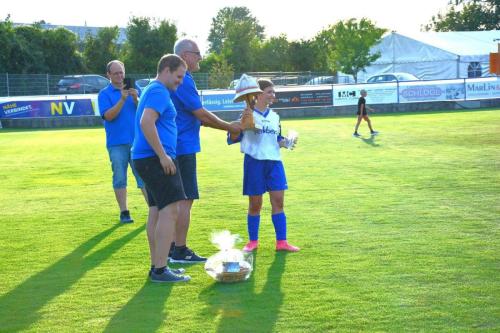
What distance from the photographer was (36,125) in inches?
1275

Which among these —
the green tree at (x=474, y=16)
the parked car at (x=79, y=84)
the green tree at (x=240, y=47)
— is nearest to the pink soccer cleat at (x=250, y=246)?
the parked car at (x=79, y=84)

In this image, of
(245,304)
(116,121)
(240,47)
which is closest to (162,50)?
(240,47)

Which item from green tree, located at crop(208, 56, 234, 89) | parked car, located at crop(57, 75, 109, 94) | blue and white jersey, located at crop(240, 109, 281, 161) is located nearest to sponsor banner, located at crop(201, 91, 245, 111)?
green tree, located at crop(208, 56, 234, 89)

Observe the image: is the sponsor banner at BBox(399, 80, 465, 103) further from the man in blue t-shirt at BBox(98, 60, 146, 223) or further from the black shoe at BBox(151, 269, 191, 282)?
the black shoe at BBox(151, 269, 191, 282)

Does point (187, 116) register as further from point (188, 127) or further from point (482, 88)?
point (482, 88)

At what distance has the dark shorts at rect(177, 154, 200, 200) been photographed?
6.86 m

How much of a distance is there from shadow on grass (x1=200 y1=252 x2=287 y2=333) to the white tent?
138 ft

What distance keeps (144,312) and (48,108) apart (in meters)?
28.8

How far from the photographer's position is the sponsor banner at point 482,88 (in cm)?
3562

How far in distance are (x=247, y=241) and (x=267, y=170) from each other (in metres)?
0.93

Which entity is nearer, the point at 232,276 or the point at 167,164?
the point at 167,164

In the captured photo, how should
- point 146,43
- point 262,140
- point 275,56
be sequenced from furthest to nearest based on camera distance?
point 275,56
point 146,43
point 262,140

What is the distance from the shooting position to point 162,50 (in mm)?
55188

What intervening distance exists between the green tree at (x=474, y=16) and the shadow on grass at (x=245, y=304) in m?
82.6
